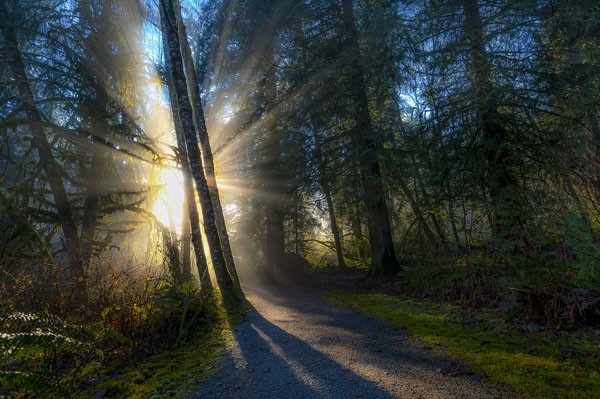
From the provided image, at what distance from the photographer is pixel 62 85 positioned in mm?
8312

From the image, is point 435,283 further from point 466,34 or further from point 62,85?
point 62,85

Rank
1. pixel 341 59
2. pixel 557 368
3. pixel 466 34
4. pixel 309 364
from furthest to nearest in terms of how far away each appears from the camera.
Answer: pixel 341 59 < pixel 466 34 < pixel 309 364 < pixel 557 368

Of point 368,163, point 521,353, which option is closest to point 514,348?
point 521,353

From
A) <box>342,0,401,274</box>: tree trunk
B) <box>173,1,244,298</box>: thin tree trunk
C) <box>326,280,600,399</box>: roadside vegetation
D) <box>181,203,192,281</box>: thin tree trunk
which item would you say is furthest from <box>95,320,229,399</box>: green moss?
<box>181,203,192,281</box>: thin tree trunk

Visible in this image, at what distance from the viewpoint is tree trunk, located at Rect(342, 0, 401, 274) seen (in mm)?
10289

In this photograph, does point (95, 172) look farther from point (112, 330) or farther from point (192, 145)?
point (112, 330)

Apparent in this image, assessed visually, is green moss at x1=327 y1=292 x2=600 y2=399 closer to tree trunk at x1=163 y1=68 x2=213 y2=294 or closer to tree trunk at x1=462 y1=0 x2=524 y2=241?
tree trunk at x1=462 y1=0 x2=524 y2=241

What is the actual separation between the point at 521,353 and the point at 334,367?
2.12 metres

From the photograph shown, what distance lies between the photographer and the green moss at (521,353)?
2.97m

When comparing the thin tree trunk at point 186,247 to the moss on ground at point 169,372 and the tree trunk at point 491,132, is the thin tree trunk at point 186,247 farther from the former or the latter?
the tree trunk at point 491,132

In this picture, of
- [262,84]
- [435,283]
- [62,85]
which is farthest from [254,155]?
[435,283]

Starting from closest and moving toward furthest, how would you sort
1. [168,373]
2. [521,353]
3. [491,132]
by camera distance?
[521,353] < [168,373] < [491,132]

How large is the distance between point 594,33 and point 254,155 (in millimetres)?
10828

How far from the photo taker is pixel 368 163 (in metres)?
10.3
